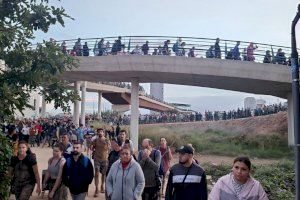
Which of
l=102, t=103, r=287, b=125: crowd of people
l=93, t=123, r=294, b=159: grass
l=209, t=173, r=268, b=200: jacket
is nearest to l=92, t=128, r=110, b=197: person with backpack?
l=209, t=173, r=268, b=200: jacket

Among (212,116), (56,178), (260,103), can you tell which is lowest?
(56,178)

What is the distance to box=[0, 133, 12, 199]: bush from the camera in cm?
561

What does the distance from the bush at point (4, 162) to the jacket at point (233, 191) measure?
3.15 metres

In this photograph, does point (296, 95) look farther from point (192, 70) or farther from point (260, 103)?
point (260, 103)

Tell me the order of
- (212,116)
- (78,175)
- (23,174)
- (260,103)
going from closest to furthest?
(78,175), (23,174), (212,116), (260,103)

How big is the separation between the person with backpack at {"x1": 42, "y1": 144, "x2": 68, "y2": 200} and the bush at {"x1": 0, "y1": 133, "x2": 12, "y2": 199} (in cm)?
93

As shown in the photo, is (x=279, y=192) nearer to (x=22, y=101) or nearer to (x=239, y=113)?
(x=22, y=101)

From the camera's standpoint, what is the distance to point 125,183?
5.57 metres

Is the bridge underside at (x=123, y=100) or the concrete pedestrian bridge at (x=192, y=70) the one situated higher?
the bridge underside at (x=123, y=100)

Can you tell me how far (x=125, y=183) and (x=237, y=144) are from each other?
75.7 ft

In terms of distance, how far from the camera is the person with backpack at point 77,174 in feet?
20.3

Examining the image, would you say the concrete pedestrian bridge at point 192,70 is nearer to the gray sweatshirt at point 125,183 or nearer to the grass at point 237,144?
the grass at point 237,144

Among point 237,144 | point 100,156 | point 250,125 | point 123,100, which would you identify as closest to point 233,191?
point 100,156

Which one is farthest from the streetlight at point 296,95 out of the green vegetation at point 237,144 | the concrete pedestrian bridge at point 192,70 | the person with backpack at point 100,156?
the green vegetation at point 237,144
